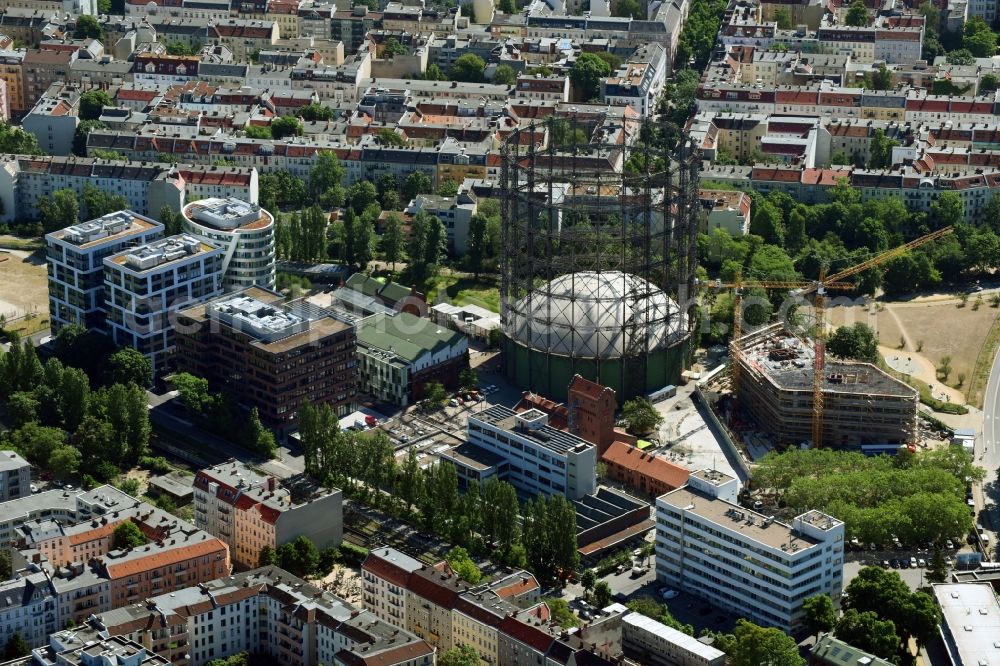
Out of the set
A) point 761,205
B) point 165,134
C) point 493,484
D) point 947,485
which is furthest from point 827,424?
point 165,134

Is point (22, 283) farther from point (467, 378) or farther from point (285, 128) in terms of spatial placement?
point (467, 378)

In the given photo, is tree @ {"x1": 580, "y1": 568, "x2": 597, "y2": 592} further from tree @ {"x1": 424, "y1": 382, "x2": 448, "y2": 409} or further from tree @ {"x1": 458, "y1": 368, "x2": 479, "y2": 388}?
tree @ {"x1": 458, "y1": 368, "x2": 479, "y2": 388}

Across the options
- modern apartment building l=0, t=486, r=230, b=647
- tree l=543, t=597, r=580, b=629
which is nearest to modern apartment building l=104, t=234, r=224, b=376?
modern apartment building l=0, t=486, r=230, b=647

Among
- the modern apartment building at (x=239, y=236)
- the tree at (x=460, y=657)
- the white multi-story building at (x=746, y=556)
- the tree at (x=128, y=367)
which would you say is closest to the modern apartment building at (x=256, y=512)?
the tree at (x=460, y=657)

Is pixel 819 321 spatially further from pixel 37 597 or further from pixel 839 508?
pixel 37 597

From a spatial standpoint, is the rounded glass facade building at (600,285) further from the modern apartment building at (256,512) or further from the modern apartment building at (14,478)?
the modern apartment building at (14,478)

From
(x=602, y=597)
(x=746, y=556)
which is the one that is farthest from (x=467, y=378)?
(x=746, y=556)
